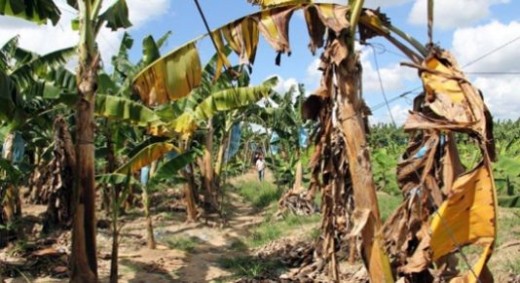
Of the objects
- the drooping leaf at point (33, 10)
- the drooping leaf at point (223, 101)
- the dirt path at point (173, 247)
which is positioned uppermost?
the drooping leaf at point (33, 10)

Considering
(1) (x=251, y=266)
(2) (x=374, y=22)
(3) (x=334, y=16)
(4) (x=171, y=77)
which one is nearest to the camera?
(3) (x=334, y=16)

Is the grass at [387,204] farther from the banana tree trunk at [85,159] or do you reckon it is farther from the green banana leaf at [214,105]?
the banana tree trunk at [85,159]

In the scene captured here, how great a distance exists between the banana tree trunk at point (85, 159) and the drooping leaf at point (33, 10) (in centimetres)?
47

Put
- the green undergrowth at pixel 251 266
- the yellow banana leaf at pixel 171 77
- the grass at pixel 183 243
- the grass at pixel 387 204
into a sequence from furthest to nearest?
the grass at pixel 387 204 < the grass at pixel 183 243 < the green undergrowth at pixel 251 266 < the yellow banana leaf at pixel 171 77

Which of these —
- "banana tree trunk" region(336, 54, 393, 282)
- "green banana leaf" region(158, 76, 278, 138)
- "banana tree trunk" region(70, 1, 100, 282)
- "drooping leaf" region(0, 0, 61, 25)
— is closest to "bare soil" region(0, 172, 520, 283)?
"banana tree trunk" region(70, 1, 100, 282)

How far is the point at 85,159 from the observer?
26.5ft

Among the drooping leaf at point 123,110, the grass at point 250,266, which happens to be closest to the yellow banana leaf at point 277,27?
the drooping leaf at point 123,110

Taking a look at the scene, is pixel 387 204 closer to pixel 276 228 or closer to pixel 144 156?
pixel 276 228

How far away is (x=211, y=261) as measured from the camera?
12.8 m

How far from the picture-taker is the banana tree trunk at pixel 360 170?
4918 millimetres

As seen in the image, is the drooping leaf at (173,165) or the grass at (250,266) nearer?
the drooping leaf at (173,165)

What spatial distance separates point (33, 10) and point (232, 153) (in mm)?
10367

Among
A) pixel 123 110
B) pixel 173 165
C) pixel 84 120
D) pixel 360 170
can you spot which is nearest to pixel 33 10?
pixel 84 120

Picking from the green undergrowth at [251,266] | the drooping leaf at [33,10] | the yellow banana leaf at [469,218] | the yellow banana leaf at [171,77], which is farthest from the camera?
the green undergrowth at [251,266]
